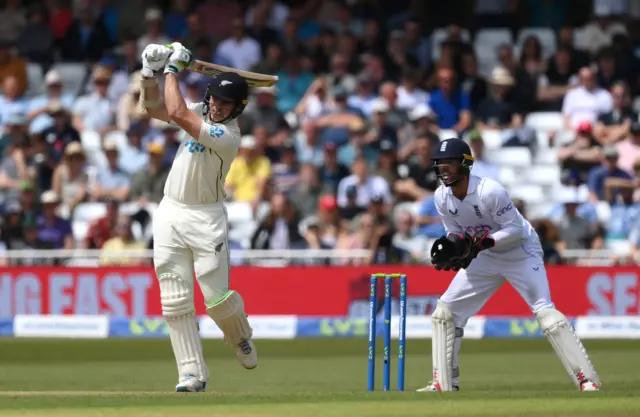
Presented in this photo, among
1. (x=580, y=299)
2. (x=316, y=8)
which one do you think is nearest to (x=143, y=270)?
(x=580, y=299)

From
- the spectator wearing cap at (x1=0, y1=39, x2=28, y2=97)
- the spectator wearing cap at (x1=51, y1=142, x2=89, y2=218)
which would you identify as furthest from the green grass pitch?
the spectator wearing cap at (x1=0, y1=39, x2=28, y2=97)

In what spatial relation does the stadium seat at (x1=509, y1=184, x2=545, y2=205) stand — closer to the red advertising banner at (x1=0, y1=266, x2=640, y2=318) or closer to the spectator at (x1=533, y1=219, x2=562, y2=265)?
the spectator at (x1=533, y1=219, x2=562, y2=265)

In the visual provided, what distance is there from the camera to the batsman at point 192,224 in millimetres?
7906

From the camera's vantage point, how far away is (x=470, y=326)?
45.6 ft

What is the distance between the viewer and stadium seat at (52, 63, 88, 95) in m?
18.1

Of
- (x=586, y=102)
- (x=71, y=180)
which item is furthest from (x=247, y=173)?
(x=586, y=102)

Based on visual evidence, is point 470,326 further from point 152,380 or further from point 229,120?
point 229,120

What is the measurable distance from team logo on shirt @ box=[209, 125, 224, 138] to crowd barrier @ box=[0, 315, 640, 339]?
6256mm

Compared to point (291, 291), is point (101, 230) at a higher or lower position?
higher

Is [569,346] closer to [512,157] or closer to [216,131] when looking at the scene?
[216,131]

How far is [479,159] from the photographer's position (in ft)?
51.1

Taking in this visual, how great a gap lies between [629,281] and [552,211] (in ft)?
5.15

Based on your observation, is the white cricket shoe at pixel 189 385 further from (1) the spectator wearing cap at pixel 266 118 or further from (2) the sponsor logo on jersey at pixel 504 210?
(1) the spectator wearing cap at pixel 266 118

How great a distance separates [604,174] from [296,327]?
4031 mm
